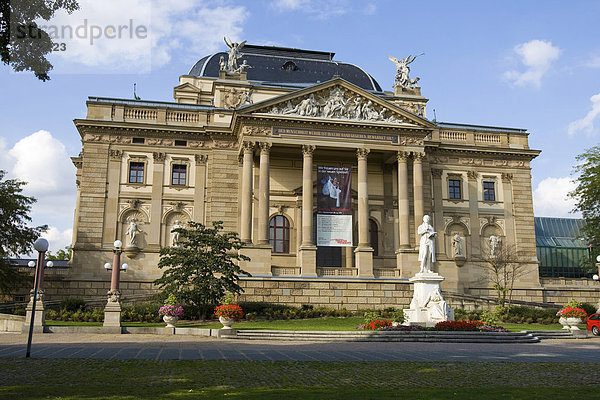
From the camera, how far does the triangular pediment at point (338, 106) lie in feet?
141

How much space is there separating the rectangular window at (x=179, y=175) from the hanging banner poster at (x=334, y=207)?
448 inches

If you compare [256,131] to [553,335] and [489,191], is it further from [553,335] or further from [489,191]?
[553,335]

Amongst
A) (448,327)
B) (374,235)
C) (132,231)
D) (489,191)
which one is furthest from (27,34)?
Result: (489,191)

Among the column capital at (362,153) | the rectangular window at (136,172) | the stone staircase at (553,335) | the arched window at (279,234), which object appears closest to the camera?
the stone staircase at (553,335)

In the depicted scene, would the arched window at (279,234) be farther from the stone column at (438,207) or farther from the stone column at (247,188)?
the stone column at (438,207)

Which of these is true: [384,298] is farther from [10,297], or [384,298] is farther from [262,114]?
[10,297]

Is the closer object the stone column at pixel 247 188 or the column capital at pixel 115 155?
the stone column at pixel 247 188

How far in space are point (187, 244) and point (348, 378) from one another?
75.8ft

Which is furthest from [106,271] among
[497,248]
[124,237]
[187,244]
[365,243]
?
[497,248]

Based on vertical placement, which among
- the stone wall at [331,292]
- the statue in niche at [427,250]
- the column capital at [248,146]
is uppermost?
the column capital at [248,146]

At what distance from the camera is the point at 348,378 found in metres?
12.4

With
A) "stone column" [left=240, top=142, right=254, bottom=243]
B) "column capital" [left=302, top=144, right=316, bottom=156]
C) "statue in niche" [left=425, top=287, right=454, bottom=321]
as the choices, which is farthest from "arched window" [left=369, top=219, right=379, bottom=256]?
"statue in niche" [left=425, top=287, right=454, bottom=321]

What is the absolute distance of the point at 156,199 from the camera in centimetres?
4412

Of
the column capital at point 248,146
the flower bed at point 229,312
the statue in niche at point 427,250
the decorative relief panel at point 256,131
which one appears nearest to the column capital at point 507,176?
the decorative relief panel at point 256,131
